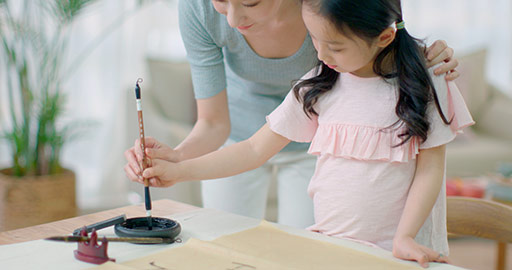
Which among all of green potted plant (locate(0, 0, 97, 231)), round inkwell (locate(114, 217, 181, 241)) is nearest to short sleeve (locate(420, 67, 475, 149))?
round inkwell (locate(114, 217, 181, 241))

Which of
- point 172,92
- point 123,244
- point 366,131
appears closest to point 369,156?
point 366,131

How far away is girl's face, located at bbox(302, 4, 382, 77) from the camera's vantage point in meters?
1.11

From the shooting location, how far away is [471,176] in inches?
127

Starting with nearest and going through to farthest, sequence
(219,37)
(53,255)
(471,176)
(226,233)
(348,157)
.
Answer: (53,255) → (226,233) → (348,157) → (219,37) → (471,176)

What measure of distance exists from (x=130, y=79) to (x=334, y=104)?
2.55 m

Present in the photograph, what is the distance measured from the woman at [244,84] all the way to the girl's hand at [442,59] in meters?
0.36

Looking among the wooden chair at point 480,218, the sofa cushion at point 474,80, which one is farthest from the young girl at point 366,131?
the sofa cushion at point 474,80

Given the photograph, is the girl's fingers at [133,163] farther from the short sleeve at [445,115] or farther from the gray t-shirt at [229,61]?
the short sleeve at [445,115]

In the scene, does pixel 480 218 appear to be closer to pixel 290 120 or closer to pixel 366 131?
pixel 366 131

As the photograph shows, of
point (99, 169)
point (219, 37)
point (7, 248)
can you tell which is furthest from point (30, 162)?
point (7, 248)

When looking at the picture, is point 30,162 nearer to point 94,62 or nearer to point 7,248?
point 94,62

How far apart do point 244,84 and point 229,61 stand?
0.37 ft

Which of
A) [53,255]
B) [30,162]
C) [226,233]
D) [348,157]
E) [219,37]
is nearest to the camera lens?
[53,255]

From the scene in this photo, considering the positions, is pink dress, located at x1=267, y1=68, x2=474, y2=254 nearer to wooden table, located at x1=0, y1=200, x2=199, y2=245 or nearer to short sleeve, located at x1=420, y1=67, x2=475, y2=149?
short sleeve, located at x1=420, y1=67, x2=475, y2=149
